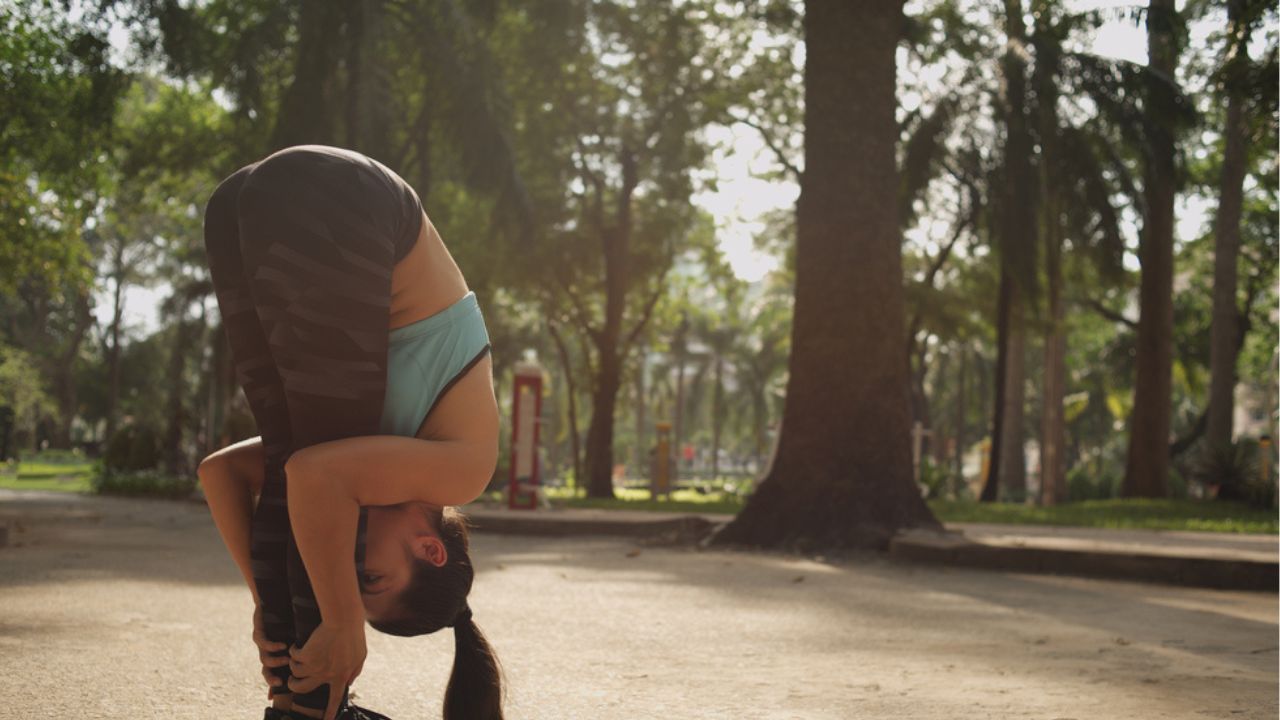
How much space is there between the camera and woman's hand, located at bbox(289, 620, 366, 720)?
81.5 inches

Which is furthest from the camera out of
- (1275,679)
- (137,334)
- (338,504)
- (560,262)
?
(137,334)

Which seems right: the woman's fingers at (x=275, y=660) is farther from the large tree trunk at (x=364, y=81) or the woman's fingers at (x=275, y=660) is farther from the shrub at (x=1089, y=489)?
the shrub at (x=1089, y=489)

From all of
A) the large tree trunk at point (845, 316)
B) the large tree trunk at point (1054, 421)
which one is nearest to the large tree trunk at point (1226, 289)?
the large tree trunk at point (1054, 421)

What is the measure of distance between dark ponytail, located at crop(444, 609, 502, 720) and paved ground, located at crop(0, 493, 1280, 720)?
96 centimetres

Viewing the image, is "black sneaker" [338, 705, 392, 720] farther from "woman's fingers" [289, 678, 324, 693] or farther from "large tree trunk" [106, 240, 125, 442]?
"large tree trunk" [106, 240, 125, 442]

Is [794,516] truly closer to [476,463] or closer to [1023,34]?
[476,463]

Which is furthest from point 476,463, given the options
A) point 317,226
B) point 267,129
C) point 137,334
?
point 137,334

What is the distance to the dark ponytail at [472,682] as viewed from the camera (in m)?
2.49

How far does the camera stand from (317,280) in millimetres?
2061

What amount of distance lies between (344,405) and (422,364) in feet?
0.59

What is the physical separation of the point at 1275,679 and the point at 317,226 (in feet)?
12.3

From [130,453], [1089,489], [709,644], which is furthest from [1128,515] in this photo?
[130,453]

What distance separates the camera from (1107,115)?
70.4 ft

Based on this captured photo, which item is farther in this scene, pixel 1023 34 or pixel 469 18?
pixel 1023 34
